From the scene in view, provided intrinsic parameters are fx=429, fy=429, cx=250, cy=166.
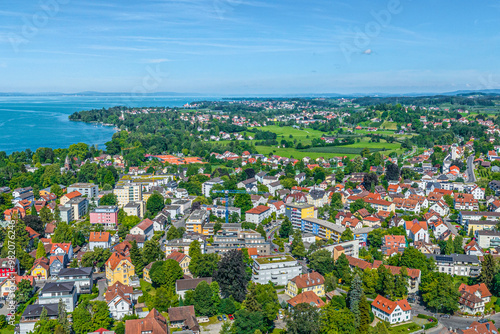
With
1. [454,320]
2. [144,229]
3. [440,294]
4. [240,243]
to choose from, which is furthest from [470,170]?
[144,229]

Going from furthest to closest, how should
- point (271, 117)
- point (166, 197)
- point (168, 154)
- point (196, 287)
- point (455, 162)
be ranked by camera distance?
point (271, 117)
point (168, 154)
point (455, 162)
point (166, 197)
point (196, 287)

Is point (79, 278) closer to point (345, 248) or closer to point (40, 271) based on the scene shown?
point (40, 271)

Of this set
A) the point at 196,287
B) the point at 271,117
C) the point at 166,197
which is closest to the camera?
the point at 196,287

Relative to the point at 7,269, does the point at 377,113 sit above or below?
above

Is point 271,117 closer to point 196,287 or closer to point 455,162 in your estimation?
point 455,162

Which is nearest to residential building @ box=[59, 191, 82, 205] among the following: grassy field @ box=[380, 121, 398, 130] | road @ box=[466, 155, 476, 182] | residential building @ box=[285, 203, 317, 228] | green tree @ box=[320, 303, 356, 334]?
residential building @ box=[285, 203, 317, 228]

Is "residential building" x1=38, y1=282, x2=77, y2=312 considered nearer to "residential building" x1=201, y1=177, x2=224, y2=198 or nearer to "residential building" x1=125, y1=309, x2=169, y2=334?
"residential building" x1=125, y1=309, x2=169, y2=334

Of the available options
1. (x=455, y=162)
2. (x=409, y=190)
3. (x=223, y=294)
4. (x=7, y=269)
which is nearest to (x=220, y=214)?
(x=223, y=294)
